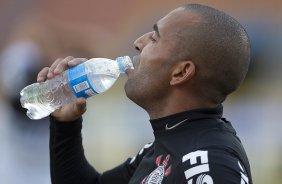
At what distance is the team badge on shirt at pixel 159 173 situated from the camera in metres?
1.83

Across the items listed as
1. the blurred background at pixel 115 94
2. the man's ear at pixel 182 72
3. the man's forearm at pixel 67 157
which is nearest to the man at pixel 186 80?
the man's ear at pixel 182 72

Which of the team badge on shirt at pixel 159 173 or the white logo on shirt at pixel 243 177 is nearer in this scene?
the white logo on shirt at pixel 243 177

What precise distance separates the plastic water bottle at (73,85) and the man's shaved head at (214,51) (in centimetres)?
29

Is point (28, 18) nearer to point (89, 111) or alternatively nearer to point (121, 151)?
point (89, 111)

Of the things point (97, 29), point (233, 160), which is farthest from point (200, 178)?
point (97, 29)

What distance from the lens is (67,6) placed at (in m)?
Result: 5.10

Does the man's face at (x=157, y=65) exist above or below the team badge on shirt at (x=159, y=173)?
above

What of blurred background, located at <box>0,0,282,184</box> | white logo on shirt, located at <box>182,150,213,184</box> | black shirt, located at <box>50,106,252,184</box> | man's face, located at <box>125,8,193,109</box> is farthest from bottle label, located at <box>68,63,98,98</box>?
blurred background, located at <box>0,0,282,184</box>

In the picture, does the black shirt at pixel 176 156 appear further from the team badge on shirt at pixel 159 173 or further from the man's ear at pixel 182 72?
the man's ear at pixel 182 72

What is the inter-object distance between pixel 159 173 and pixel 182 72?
0.36 m

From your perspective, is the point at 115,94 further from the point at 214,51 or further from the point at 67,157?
the point at 214,51

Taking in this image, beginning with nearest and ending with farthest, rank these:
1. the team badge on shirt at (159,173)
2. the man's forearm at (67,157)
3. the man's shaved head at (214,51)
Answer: the team badge on shirt at (159,173)
the man's shaved head at (214,51)
the man's forearm at (67,157)

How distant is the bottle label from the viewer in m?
2.07

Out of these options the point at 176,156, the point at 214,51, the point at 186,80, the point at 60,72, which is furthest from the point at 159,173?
the point at 60,72
